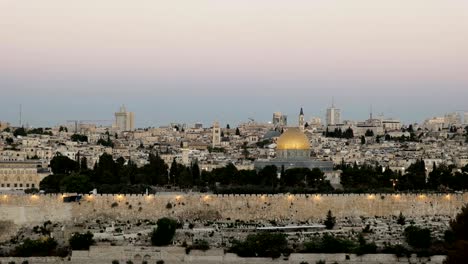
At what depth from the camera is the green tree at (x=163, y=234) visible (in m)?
33.1

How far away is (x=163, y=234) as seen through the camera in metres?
33.3

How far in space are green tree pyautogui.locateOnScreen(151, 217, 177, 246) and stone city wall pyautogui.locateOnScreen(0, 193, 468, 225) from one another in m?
5.38

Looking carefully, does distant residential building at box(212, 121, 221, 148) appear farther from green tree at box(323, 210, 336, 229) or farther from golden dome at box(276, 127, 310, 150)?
green tree at box(323, 210, 336, 229)

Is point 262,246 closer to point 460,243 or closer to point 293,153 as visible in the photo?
point 460,243

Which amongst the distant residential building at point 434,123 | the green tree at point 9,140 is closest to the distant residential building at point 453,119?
the distant residential building at point 434,123

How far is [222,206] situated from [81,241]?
8099mm

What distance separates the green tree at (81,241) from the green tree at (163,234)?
1.86 m

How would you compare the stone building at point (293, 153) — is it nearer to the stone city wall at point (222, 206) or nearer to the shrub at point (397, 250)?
the stone city wall at point (222, 206)

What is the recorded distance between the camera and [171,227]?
33.8 m

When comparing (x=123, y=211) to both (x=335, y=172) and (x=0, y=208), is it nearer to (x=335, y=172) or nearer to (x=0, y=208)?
(x=0, y=208)

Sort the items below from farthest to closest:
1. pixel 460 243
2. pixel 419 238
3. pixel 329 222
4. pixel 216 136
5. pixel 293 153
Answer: pixel 216 136 < pixel 293 153 < pixel 329 222 < pixel 419 238 < pixel 460 243

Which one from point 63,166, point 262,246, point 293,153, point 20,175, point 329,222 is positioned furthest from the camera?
point 293,153

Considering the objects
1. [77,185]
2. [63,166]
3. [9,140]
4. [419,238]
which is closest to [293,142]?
[63,166]

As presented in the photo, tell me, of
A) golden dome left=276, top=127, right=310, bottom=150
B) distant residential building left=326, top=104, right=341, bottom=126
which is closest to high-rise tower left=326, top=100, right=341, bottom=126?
distant residential building left=326, top=104, right=341, bottom=126
